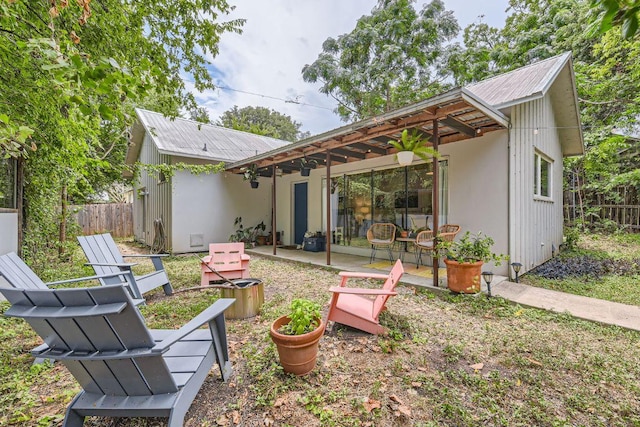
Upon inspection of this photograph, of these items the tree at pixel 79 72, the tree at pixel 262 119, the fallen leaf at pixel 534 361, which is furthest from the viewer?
the tree at pixel 262 119

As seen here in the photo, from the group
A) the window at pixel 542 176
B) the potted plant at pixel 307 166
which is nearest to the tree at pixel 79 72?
the potted plant at pixel 307 166

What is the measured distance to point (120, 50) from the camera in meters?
3.69

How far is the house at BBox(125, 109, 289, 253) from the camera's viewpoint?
323 inches

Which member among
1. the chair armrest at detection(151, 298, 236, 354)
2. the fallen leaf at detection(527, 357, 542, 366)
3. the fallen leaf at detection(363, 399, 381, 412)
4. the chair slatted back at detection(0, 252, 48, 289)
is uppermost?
the chair slatted back at detection(0, 252, 48, 289)

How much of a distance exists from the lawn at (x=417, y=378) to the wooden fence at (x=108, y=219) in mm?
11968

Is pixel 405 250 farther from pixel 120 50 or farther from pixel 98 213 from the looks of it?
pixel 98 213

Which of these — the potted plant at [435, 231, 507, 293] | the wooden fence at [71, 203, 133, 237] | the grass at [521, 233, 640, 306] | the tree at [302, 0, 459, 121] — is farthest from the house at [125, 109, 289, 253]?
the grass at [521, 233, 640, 306]

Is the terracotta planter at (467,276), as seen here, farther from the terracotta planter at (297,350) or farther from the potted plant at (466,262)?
the terracotta planter at (297,350)

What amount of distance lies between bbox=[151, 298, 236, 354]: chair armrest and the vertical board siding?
734cm

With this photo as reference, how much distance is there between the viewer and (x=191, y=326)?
1.63 metres

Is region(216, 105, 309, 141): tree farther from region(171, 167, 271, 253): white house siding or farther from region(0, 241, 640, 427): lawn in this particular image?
region(0, 241, 640, 427): lawn

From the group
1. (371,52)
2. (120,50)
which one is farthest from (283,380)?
(371,52)

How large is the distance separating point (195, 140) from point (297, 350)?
9.08 m

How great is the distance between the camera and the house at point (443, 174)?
4.70 meters
